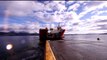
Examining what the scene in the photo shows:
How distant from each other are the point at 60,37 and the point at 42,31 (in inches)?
457

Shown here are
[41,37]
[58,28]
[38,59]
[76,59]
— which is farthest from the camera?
[58,28]

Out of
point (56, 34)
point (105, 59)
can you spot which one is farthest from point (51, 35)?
point (105, 59)

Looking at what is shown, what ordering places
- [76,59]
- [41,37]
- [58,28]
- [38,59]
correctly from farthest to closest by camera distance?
[58,28], [41,37], [38,59], [76,59]

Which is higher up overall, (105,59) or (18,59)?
(105,59)

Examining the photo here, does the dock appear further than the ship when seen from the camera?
No

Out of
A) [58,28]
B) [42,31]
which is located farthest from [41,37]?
[58,28]

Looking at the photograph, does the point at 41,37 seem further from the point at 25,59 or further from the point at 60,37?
the point at 25,59

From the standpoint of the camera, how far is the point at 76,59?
500 inches

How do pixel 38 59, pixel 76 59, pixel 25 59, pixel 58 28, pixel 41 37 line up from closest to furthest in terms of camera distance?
pixel 76 59 < pixel 38 59 < pixel 25 59 < pixel 41 37 < pixel 58 28

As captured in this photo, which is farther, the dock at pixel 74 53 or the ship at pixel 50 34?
the ship at pixel 50 34

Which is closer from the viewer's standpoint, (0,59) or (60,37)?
(0,59)

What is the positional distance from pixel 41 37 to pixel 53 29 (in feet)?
43.2

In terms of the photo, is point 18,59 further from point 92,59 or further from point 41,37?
point 41,37

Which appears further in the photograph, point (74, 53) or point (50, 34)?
point (50, 34)
